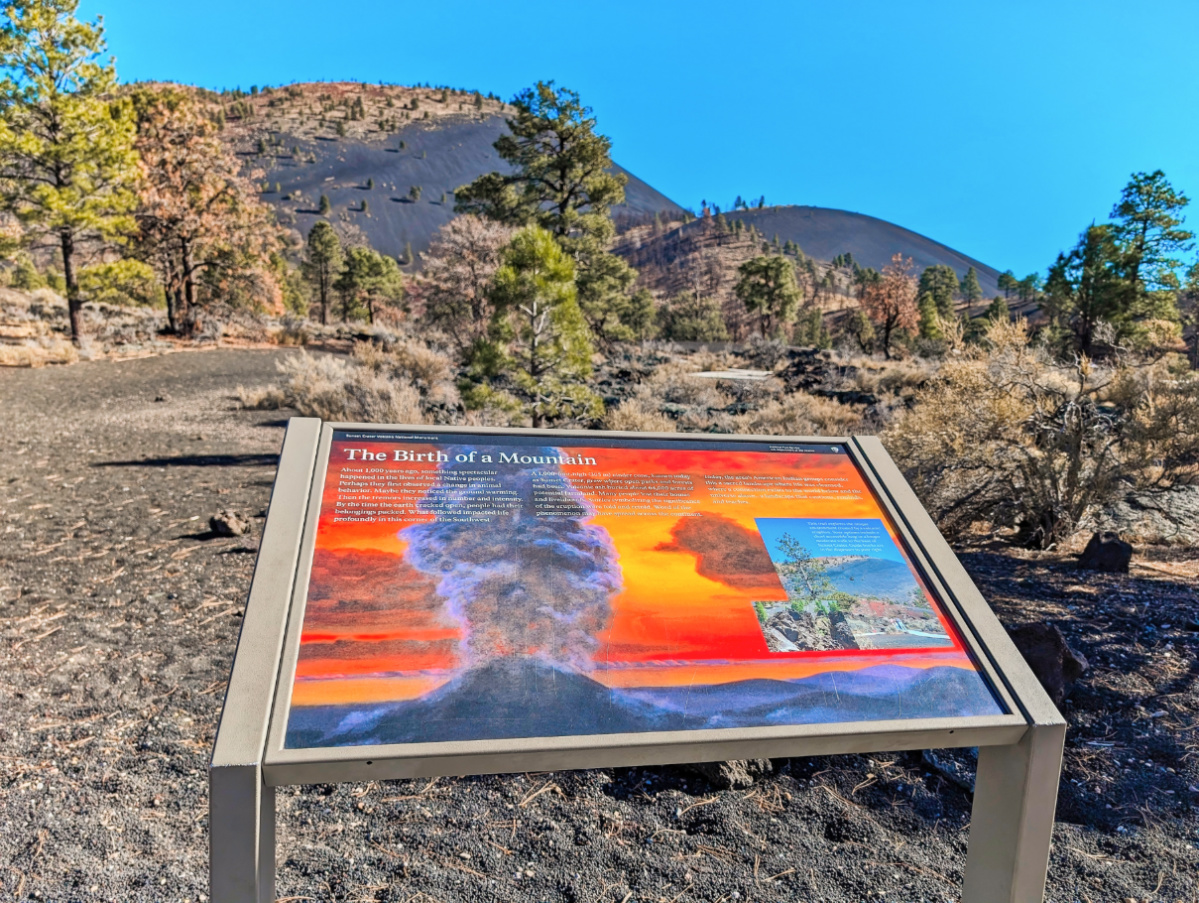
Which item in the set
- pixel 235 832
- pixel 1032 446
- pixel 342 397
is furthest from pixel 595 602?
pixel 342 397

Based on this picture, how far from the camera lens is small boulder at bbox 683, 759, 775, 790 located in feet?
10.4

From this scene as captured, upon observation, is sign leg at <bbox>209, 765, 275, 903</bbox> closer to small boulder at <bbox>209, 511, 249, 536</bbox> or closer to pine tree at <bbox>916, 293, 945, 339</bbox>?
small boulder at <bbox>209, 511, 249, 536</bbox>

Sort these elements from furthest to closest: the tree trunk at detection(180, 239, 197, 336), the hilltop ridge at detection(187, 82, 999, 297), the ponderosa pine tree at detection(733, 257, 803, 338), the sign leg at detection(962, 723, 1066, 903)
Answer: the hilltop ridge at detection(187, 82, 999, 297) → the ponderosa pine tree at detection(733, 257, 803, 338) → the tree trunk at detection(180, 239, 197, 336) → the sign leg at detection(962, 723, 1066, 903)

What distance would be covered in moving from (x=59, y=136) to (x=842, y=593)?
20513 millimetres

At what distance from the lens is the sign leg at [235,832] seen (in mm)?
1616

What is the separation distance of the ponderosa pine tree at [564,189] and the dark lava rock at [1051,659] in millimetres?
18724

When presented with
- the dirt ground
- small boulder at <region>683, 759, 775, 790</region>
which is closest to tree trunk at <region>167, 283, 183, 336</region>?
the dirt ground

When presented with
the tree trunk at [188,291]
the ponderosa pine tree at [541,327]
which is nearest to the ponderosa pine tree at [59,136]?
the tree trunk at [188,291]

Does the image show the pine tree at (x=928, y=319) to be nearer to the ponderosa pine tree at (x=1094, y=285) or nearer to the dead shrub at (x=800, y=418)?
the ponderosa pine tree at (x=1094, y=285)

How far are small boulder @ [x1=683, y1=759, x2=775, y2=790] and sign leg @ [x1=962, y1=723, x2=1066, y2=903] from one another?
114 cm

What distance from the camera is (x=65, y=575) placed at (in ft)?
16.0

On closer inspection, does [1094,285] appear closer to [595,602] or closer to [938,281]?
[938,281]

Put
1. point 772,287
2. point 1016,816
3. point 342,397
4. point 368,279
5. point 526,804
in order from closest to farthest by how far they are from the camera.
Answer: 1. point 1016,816
2. point 526,804
3. point 342,397
4. point 368,279
5. point 772,287

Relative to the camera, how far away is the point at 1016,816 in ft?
6.57
